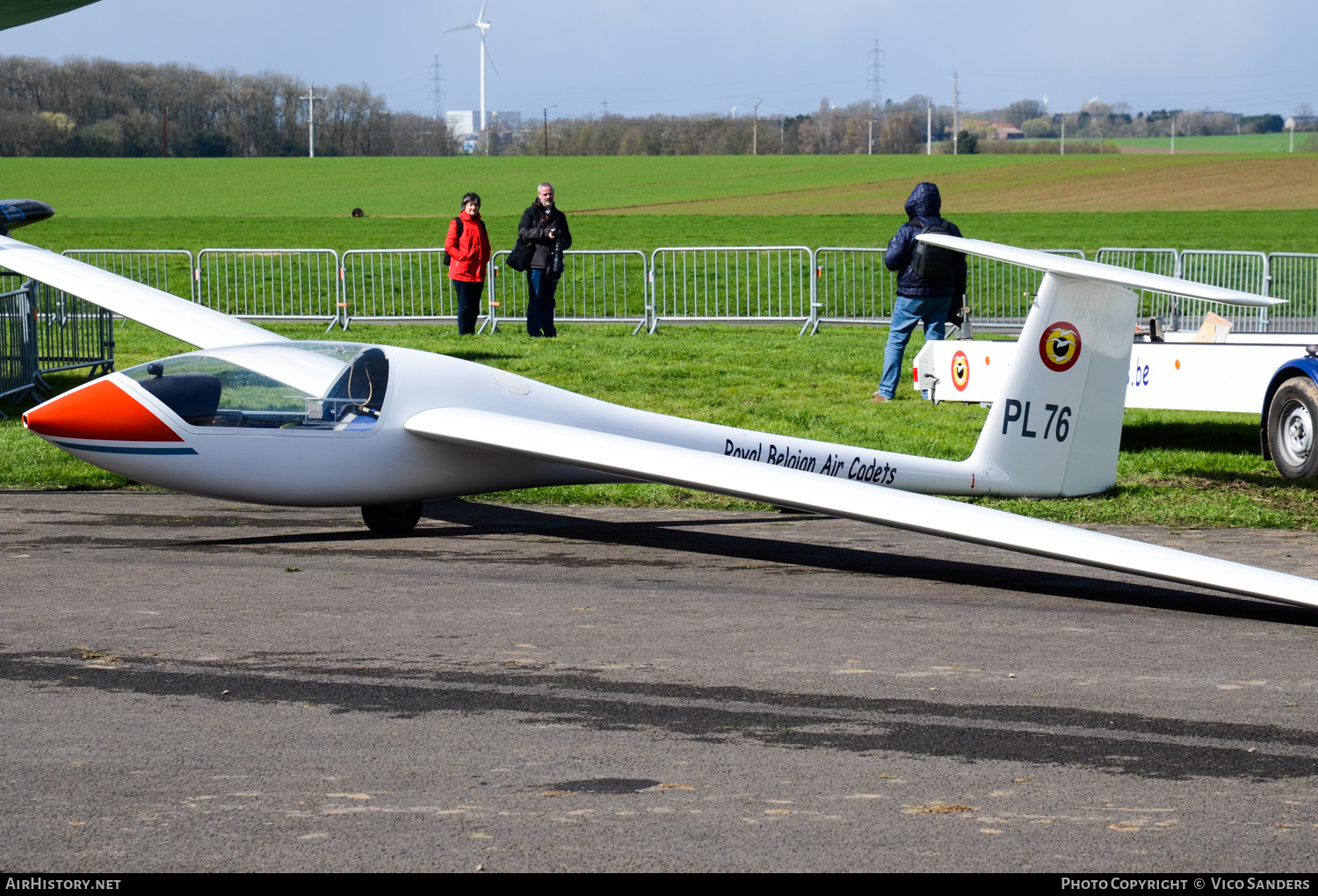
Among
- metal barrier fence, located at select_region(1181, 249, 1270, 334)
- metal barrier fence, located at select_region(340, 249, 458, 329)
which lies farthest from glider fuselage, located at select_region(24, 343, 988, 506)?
metal barrier fence, located at select_region(1181, 249, 1270, 334)

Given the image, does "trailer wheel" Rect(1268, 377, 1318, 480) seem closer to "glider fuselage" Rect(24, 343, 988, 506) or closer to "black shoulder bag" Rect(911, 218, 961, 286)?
"glider fuselage" Rect(24, 343, 988, 506)

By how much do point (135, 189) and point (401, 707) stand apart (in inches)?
3213

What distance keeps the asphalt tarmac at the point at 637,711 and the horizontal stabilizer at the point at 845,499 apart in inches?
12.1

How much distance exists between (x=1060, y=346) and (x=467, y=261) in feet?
41.3

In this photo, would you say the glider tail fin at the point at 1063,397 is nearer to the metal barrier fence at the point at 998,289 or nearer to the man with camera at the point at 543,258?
the man with camera at the point at 543,258

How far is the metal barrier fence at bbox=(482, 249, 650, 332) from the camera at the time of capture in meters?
24.3

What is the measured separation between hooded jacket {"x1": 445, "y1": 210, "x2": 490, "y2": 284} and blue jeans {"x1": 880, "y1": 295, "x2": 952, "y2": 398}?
25.3 ft

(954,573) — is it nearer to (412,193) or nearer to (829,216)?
(829,216)

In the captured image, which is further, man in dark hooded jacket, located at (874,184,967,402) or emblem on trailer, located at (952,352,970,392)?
man in dark hooded jacket, located at (874,184,967,402)

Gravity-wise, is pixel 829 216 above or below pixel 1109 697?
above

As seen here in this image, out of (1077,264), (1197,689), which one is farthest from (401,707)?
(1077,264)

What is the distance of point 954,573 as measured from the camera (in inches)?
318

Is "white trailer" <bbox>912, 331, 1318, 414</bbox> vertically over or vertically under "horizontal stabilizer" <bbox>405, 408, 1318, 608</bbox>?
over

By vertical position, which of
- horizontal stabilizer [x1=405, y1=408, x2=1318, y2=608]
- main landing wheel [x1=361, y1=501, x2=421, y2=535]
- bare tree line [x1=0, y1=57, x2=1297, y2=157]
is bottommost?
main landing wheel [x1=361, y1=501, x2=421, y2=535]
